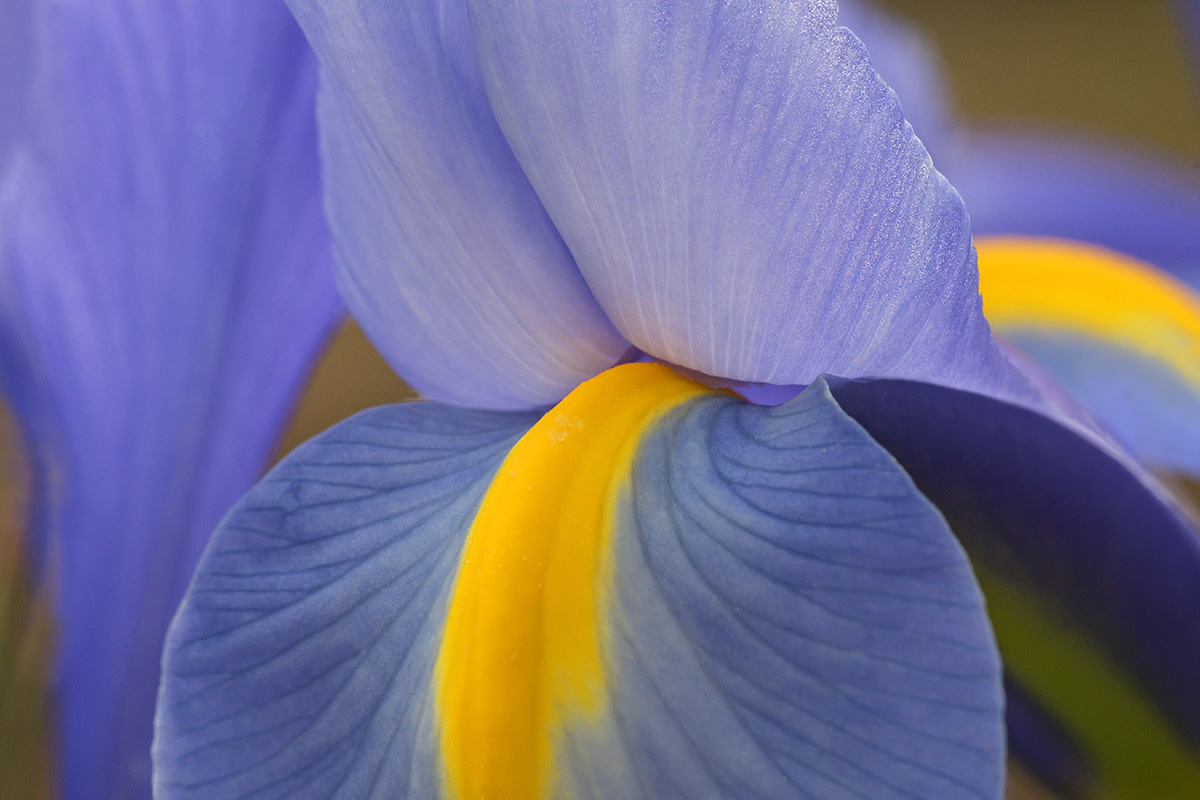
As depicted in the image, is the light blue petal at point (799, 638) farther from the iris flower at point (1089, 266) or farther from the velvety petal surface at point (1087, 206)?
the velvety petal surface at point (1087, 206)

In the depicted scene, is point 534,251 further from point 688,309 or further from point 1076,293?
point 1076,293

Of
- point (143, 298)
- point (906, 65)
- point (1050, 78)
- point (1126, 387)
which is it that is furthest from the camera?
point (1050, 78)

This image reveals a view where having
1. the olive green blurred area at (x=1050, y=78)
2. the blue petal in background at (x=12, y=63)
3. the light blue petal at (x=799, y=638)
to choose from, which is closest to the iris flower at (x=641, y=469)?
the light blue petal at (x=799, y=638)

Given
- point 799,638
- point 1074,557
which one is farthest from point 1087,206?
point 799,638

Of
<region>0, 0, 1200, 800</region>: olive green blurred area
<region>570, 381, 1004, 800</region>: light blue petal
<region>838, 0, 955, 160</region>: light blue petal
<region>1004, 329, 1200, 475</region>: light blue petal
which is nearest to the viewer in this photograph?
<region>570, 381, 1004, 800</region>: light blue petal

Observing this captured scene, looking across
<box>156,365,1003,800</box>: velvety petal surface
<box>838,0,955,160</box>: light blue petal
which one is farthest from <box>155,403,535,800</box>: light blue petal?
<box>838,0,955,160</box>: light blue petal

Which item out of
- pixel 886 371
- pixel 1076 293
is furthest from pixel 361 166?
pixel 1076 293

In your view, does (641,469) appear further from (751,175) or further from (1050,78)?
(1050,78)

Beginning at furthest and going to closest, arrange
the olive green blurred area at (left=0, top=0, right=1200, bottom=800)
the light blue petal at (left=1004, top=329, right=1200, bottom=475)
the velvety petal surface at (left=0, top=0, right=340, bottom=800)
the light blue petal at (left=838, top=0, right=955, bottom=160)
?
the olive green blurred area at (left=0, top=0, right=1200, bottom=800) → the light blue petal at (left=838, top=0, right=955, bottom=160) → the light blue petal at (left=1004, top=329, right=1200, bottom=475) → the velvety petal surface at (left=0, top=0, right=340, bottom=800)

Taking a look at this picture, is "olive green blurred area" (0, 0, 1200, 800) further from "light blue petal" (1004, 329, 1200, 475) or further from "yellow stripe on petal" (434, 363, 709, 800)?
"yellow stripe on petal" (434, 363, 709, 800)
